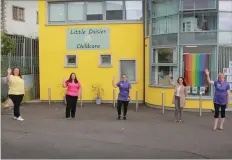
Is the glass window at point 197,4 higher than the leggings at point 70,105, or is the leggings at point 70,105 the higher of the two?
the glass window at point 197,4

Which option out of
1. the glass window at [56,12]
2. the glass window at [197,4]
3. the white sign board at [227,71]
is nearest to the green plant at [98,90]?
the glass window at [56,12]

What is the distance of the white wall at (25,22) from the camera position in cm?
2847

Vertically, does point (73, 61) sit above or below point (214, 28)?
below

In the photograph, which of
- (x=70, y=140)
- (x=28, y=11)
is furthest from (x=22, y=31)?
(x=70, y=140)

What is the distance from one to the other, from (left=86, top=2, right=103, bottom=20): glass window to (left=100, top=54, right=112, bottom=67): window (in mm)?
1734

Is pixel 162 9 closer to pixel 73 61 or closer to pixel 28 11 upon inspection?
pixel 73 61

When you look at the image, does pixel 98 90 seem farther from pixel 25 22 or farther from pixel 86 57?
pixel 25 22

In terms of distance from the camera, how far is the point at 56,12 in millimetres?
18234

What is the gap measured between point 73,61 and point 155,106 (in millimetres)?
4678

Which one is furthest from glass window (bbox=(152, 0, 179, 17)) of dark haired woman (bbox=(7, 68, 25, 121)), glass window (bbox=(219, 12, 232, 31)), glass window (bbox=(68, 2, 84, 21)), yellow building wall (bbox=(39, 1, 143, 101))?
dark haired woman (bbox=(7, 68, 25, 121))

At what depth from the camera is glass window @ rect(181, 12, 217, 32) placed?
14.4m

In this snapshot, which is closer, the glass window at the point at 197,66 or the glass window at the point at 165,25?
the glass window at the point at 197,66

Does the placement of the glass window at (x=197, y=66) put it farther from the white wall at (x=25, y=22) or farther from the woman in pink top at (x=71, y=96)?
the white wall at (x=25, y=22)

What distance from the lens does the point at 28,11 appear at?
3064 centimetres
